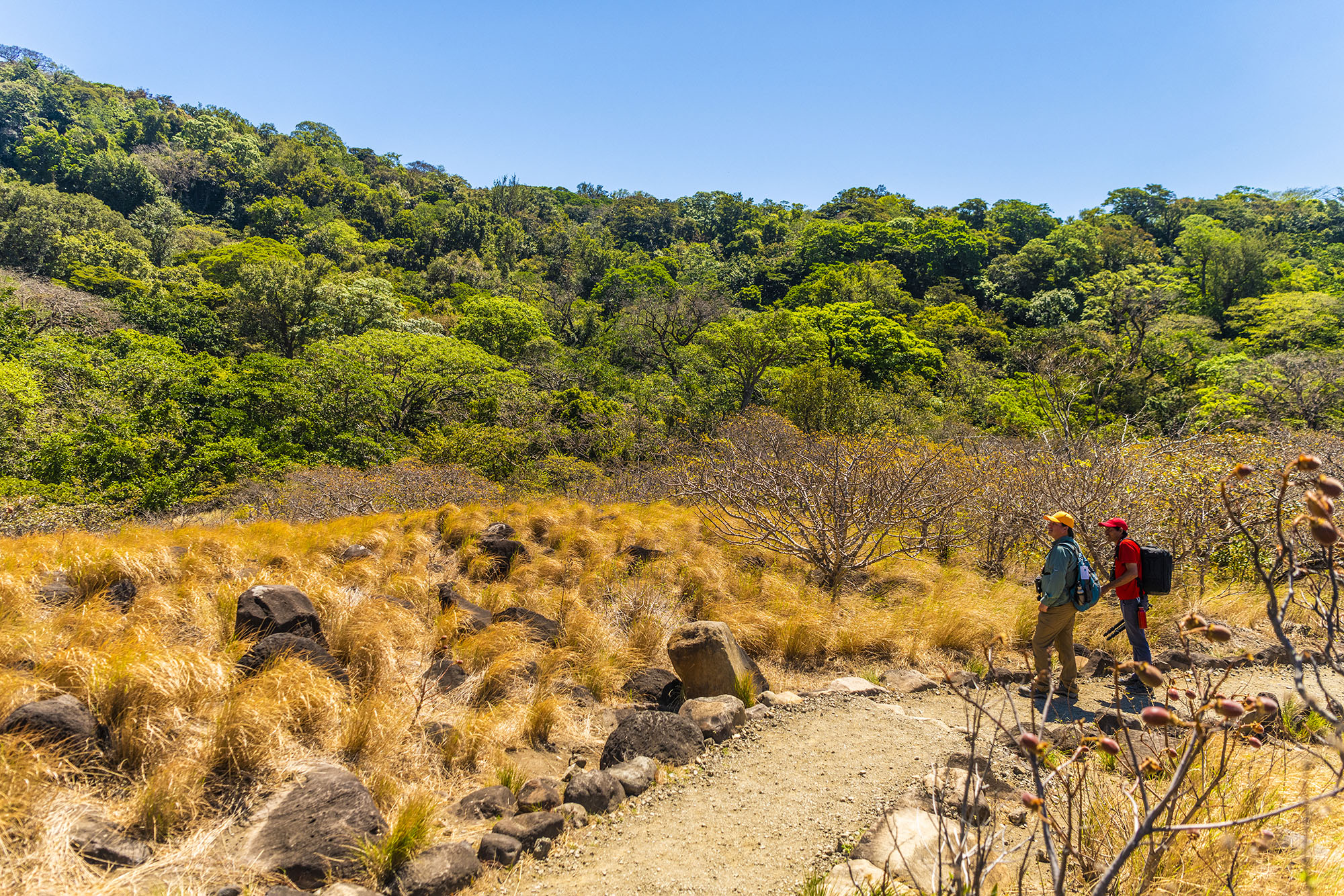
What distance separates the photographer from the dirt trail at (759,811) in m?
3.29

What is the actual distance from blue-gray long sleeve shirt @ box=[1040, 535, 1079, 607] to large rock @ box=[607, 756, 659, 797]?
3620 millimetres

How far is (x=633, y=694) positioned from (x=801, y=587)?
126 inches

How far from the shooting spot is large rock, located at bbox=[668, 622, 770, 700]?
5.41 meters

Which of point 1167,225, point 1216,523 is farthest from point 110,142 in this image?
point 1167,225

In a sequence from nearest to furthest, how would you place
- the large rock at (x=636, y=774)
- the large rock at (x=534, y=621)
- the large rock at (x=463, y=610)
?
the large rock at (x=636, y=774)
the large rock at (x=463, y=610)
the large rock at (x=534, y=621)

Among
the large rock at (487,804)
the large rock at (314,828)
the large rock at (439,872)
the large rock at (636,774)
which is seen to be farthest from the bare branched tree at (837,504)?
the large rock at (314,828)

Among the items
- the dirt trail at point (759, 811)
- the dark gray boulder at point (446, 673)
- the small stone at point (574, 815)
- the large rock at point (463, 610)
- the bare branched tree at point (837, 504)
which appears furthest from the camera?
the bare branched tree at point (837, 504)

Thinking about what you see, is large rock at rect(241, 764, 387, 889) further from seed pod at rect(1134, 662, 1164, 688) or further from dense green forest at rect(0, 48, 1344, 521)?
dense green forest at rect(0, 48, 1344, 521)

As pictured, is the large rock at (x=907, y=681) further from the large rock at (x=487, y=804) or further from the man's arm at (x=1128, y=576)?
the large rock at (x=487, y=804)

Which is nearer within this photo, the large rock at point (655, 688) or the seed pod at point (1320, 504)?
the seed pod at point (1320, 504)

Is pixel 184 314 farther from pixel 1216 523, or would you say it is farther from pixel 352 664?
pixel 1216 523

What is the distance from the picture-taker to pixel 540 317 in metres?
36.8

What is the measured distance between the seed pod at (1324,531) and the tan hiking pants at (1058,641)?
15.3 ft

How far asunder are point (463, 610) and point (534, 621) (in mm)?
730
